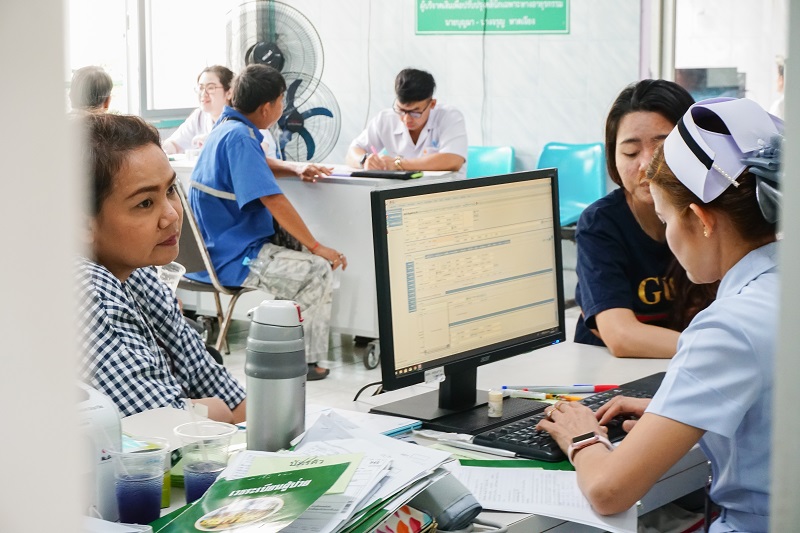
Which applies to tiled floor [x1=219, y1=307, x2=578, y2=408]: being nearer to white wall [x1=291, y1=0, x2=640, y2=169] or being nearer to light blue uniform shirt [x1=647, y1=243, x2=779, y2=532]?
white wall [x1=291, y1=0, x2=640, y2=169]

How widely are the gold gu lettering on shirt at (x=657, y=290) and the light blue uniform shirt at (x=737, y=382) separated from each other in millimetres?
959

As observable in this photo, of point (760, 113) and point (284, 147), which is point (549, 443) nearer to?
point (760, 113)

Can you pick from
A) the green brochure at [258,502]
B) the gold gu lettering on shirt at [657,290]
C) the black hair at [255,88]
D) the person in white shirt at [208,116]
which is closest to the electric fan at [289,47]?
the person in white shirt at [208,116]

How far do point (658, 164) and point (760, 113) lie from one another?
174 mm

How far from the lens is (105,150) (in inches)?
69.3

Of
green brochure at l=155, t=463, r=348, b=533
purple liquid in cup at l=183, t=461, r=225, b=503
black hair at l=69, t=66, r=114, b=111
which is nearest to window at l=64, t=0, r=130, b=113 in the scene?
black hair at l=69, t=66, r=114, b=111

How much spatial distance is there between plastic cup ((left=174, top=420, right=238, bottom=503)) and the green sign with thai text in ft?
17.4

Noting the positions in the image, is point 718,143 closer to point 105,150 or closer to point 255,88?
point 105,150

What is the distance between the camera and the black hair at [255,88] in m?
4.41

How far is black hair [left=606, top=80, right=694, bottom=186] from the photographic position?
2352mm

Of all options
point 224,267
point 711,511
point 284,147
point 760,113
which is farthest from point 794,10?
point 284,147

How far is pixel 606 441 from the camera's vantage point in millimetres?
1536

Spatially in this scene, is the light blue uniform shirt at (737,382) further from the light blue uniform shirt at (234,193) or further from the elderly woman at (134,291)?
the light blue uniform shirt at (234,193)

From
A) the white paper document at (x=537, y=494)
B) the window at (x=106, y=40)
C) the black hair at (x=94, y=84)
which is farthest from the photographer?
the window at (x=106, y=40)
